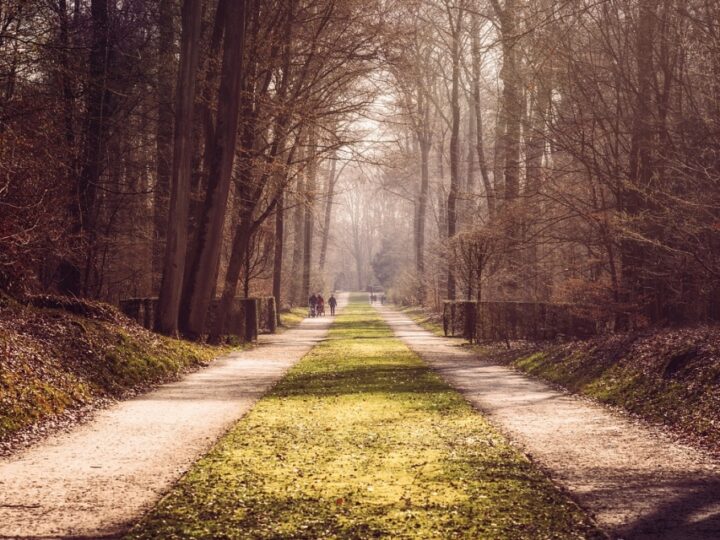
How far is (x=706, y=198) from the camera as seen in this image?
15828mm

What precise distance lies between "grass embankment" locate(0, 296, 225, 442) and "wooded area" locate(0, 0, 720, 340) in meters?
1.28

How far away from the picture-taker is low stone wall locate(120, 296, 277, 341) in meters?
21.6

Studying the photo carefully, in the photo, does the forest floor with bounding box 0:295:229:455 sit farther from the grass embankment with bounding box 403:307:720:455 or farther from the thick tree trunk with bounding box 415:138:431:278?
the thick tree trunk with bounding box 415:138:431:278

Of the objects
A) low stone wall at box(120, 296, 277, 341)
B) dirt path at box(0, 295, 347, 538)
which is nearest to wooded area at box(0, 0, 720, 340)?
low stone wall at box(120, 296, 277, 341)

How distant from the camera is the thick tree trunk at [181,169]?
20312mm

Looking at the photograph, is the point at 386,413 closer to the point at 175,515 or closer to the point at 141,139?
the point at 175,515

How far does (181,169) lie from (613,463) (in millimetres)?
14374

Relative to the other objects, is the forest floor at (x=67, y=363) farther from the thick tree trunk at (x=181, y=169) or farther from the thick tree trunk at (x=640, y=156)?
the thick tree trunk at (x=640, y=156)

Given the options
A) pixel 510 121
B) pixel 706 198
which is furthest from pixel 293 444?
pixel 510 121

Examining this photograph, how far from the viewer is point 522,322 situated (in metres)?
25.2

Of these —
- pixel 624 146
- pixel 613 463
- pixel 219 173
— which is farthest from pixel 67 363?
pixel 624 146

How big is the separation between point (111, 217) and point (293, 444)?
56.2 feet

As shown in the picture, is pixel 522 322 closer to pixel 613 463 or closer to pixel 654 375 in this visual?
pixel 654 375

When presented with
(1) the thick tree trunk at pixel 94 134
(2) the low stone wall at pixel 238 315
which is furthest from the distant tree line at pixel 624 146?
(1) the thick tree trunk at pixel 94 134
